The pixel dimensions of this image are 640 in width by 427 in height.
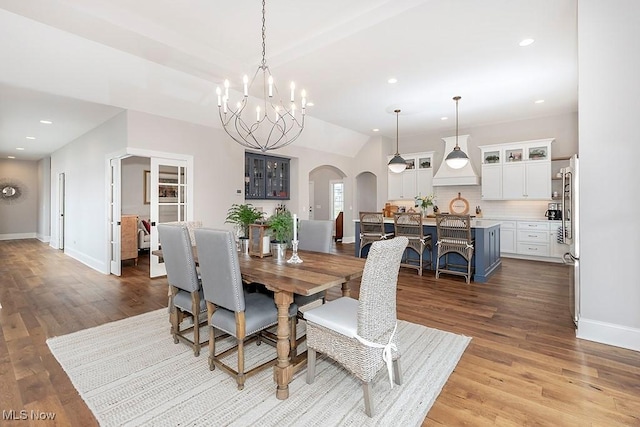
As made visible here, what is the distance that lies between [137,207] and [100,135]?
2415 mm

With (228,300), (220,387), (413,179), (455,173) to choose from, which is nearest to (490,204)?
(455,173)

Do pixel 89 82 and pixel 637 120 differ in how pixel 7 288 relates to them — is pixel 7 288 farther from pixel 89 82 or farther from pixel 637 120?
pixel 637 120

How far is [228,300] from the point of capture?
1.99 meters

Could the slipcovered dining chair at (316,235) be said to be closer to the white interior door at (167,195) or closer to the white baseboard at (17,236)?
the white interior door at (167,195)

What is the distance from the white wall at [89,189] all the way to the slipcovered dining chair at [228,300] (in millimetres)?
3475

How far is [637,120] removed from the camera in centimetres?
248

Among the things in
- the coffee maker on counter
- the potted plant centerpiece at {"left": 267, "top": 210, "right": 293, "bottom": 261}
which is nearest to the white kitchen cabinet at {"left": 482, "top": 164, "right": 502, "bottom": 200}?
the coffee maker on counter

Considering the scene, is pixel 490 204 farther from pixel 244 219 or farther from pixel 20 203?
pixel 20 203

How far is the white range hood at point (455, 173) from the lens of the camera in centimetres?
695

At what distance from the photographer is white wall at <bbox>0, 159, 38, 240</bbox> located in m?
9.16

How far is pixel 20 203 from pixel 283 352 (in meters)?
11.7

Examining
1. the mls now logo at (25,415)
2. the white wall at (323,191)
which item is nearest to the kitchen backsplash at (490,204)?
the white wall at (323,191)

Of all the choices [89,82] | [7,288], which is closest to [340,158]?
[89,82]

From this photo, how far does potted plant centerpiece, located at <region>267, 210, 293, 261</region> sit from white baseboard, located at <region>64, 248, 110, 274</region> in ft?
13.4
